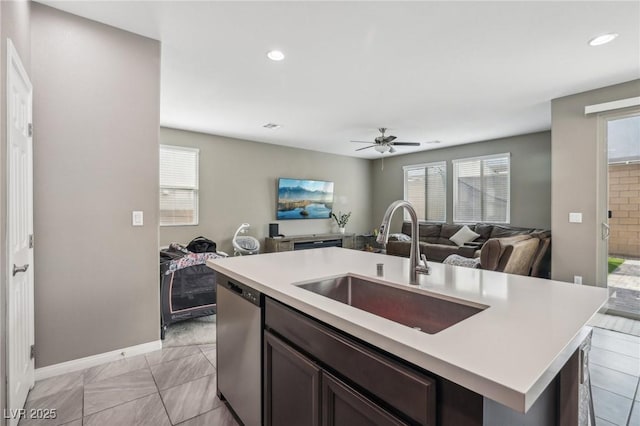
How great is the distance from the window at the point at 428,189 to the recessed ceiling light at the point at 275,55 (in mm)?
5076

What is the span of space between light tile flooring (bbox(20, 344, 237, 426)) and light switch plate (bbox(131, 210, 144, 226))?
1121mm

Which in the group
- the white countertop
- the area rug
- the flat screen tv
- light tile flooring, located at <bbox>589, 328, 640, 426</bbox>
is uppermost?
the flat screen tv

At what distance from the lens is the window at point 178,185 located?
5262mm

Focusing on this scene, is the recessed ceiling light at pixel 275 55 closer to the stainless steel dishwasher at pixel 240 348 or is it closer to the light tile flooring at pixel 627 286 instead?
the stainless steel dishwasher at pixel 240 348

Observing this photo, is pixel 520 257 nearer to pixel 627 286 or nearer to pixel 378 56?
pixel 627 286

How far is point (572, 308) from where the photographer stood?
3.46 feet

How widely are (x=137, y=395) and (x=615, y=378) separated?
350cm

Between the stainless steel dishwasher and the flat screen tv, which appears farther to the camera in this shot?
the flat screen tv

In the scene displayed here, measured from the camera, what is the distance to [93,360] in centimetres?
242

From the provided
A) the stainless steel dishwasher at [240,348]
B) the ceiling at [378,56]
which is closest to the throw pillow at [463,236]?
the ceiling at [378,56]

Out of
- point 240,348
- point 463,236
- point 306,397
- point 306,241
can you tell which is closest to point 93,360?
point 240,348

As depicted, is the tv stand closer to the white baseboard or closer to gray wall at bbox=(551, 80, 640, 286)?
the white baseboard

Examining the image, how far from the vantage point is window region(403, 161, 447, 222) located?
7.05m

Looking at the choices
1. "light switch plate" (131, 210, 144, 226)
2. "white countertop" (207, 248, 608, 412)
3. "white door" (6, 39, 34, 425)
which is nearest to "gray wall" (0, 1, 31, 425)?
"white door" (6, 39, 34, 425)
